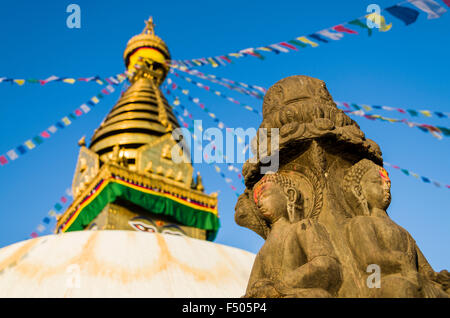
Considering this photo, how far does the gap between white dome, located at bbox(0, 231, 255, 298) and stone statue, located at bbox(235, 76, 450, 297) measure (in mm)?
5418

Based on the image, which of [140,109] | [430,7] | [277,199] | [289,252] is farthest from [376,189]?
[140,109]

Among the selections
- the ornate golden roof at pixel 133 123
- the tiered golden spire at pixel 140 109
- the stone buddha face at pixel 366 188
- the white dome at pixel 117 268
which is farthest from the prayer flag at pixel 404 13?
the ornate golden roof at pixel 133 123

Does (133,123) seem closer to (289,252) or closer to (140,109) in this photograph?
(140,109)

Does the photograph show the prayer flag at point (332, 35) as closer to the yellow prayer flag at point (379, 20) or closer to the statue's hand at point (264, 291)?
the yellow prayer flag at point (379, 20)

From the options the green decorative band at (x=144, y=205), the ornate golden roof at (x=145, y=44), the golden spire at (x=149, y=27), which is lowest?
the green decorative band at (x=144, y=205)

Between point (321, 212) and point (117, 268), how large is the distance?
653cm

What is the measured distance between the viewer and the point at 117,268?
8766 millimetres

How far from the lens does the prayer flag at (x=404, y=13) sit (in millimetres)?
5270

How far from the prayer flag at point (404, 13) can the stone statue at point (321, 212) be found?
7.25 feet

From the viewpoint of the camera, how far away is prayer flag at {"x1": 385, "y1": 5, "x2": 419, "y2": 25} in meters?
5.27

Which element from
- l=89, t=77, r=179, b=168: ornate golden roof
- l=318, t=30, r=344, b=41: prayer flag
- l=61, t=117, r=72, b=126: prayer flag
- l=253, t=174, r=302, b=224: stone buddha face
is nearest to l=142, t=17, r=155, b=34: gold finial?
l=89, t=77, r=179, b=168: ornate golden roof
